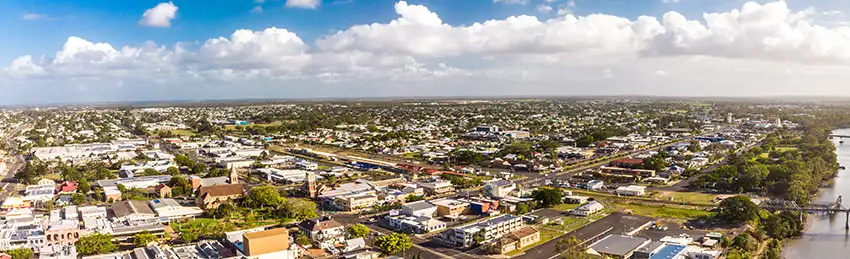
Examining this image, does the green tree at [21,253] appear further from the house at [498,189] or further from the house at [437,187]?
the house at [498,189]

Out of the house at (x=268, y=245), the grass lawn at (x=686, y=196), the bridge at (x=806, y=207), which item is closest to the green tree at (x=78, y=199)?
the house at (x=268, y=245)

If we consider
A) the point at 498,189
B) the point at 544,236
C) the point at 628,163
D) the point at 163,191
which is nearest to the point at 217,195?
the point at 163,191

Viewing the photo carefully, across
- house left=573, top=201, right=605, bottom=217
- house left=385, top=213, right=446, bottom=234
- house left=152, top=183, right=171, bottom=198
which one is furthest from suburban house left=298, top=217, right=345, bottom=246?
house left=152, top=183, right=171, bottom=198

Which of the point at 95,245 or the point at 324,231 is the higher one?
the point at 95,245

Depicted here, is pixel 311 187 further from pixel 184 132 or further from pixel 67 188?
pixel 184 132

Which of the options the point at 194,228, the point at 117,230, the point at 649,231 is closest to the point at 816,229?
the point at 649,231

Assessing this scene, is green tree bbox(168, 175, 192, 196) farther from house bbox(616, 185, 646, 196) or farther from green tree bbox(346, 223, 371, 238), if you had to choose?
house bbox(616, 185, 646, 196)

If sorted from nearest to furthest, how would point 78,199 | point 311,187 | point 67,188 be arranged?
point 78,199
point 311,187
point 67,188
